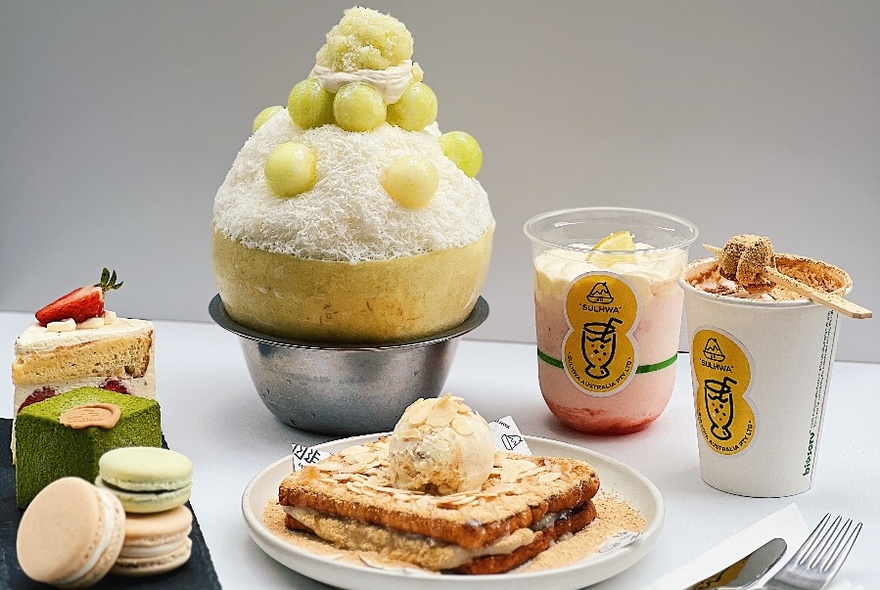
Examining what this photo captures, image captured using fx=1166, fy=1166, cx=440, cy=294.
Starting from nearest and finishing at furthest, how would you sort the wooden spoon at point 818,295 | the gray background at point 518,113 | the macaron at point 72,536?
1. the macaron at point 72,536
2. the wooden spoon at point 818,295
3. the gray background at point 518,113

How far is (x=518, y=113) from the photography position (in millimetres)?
2117

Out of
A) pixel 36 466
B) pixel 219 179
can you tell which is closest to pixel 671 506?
pixel 36 466

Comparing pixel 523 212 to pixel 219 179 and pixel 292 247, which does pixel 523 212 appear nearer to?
pixel 219 179

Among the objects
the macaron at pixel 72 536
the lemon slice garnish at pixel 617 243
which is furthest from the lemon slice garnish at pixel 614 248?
the macaron at pixel 72 536

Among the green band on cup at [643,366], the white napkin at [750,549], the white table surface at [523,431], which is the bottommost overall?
the white table surface at [523,431]

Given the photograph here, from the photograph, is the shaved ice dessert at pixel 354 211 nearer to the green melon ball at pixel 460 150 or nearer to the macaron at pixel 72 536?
the green melon ball at pixel 460 150

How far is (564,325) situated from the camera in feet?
5.34

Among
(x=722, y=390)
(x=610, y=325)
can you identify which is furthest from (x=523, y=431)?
(x=722, y=390)

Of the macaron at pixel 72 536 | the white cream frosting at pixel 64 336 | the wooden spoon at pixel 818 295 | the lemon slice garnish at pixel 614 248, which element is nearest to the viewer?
the macaron at pixel 72 536

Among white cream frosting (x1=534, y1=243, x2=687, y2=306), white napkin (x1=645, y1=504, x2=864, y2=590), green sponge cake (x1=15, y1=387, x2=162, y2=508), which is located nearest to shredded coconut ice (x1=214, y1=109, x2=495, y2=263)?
white cream frosting (x1=534, y1=243, x2=687, y2=306)

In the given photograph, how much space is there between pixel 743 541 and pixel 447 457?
361 mm

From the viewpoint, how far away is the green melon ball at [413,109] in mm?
1597

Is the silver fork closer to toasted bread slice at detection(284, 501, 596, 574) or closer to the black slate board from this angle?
toasted bread slice at detection(284, 501, 596, 574)

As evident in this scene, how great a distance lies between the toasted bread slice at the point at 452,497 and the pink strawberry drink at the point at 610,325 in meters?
0.27
